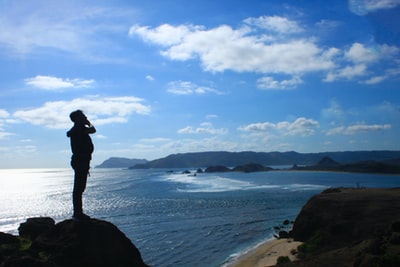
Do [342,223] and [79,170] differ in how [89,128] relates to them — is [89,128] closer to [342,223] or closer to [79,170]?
[79,170]

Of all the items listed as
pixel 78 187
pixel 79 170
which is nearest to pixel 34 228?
pixel 78 187

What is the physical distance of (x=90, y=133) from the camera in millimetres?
12383

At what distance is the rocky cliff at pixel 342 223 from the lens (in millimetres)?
24884

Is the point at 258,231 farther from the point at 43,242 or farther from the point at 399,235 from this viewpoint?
the point at 43,242

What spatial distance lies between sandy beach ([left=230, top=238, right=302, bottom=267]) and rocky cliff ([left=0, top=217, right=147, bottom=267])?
20.8m

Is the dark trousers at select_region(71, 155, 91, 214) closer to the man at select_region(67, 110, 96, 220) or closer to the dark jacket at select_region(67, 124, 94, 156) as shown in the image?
the man at select_region(67, 110, 96, 220)

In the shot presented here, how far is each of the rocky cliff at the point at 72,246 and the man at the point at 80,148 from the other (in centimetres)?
73

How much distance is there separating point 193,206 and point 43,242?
61.7 m

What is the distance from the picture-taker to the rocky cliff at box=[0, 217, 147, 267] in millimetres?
10594

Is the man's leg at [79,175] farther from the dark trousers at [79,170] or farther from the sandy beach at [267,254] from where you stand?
the sandy beach at [267,254]

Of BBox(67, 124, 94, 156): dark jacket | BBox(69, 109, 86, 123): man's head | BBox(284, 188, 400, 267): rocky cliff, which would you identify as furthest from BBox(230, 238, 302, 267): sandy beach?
BBox(69, 109, 86, 123): man's head

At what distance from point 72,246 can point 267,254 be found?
26004mm

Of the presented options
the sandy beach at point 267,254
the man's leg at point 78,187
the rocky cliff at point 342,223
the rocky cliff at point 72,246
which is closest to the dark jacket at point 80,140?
the man's leg at point 78,187

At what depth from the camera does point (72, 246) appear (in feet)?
36.2
